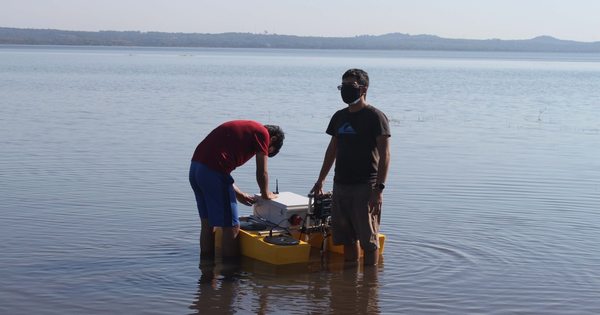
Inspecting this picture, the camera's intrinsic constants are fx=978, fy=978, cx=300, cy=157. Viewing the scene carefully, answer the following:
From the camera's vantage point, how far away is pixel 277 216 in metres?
9.15

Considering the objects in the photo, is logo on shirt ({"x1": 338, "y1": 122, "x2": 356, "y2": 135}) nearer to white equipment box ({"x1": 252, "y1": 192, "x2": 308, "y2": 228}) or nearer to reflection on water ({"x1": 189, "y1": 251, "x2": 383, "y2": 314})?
white equipment box ({"x1": 252, "y1": 192, "x2": 308, "y2": 228})

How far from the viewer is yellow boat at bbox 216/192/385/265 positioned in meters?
8.71

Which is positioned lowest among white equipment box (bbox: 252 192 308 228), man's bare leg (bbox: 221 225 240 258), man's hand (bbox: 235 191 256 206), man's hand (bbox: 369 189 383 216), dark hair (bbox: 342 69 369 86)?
man's bare leg (bbox: 221 225 240 258)

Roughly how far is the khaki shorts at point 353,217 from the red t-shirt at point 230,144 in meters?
0.78

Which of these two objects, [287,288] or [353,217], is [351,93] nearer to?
[353,217]

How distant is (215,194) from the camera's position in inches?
335

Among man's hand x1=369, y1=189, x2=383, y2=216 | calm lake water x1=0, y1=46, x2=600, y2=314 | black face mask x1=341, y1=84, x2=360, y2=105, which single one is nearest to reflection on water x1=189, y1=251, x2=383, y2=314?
calm lake water x1=0, y1=46, x2=600, y2=314

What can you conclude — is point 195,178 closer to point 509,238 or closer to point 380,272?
point 380,272

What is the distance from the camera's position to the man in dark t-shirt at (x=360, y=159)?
8109 mm

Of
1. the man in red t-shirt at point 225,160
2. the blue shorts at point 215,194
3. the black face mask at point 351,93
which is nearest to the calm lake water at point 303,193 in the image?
the blue shorts at point 215,194

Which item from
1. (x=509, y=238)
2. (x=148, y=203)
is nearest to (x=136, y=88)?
(x=148, y=203)

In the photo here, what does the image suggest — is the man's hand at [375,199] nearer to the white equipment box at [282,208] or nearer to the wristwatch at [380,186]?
the wristwatch at [380,186]

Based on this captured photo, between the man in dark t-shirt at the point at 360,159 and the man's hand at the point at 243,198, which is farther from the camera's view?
the man's hand at the point at 243,198

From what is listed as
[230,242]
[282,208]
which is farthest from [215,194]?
[282,208]
